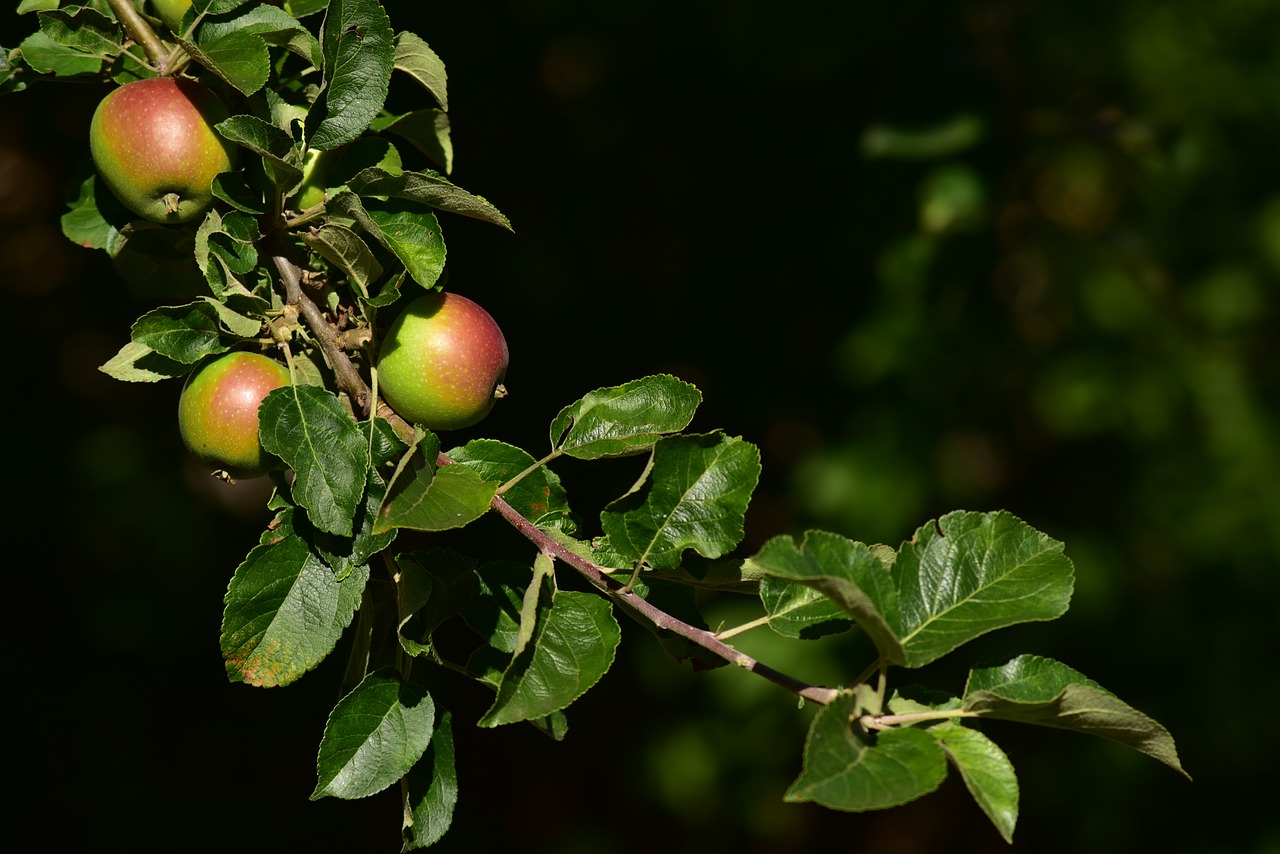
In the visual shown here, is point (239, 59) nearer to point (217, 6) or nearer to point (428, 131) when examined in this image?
point (217, 6)

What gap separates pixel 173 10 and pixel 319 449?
0.48 metres

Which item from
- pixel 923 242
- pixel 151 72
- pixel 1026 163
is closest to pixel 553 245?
pixel 923 242

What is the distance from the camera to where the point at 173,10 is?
1.08 metres

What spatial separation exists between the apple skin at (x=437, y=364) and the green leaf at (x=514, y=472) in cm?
4

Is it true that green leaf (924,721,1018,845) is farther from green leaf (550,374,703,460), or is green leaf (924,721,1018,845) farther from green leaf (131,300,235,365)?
green leaf (131,300,235,365)

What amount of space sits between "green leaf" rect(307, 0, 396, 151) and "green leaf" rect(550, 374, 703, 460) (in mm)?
306

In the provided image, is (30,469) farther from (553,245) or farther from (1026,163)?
(1026,163)

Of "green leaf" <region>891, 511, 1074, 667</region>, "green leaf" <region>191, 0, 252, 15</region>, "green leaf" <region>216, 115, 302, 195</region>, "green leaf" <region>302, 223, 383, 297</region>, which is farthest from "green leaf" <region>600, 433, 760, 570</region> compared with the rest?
"green leaf" <region>191, 0, 252, 15</region>

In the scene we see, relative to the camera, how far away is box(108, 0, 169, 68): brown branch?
1056mm

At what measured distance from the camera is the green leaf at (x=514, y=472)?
100cm

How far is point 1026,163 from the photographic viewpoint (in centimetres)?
243

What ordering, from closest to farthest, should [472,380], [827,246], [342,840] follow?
[472,380], [827,246], [342,840]

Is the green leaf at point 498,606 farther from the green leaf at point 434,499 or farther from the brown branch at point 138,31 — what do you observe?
the brown branch at point 138,31

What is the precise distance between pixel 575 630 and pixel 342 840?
2773mm
